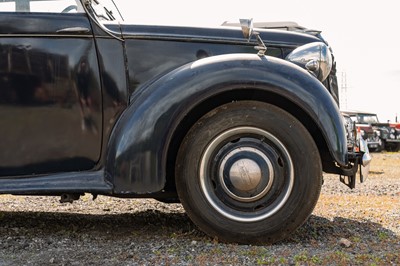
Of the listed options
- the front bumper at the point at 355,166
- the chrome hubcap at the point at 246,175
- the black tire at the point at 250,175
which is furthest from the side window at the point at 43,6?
the front bumper at the point at 355,166

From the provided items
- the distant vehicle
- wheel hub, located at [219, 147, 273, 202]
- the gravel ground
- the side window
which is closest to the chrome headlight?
wheel hub, located at [219, 147, 273, 202]

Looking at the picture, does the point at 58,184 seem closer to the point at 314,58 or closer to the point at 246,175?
the point at 246,175

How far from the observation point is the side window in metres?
3.85

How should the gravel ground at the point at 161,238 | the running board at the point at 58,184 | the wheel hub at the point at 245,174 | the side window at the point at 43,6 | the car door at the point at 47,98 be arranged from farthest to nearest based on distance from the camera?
the side window at the point at 43,6 → the car door at the point at 47,98 → the running board at the point at 58,184 → the wheel hub at the point at 245,174 → the gravel ground at the point at 161,238

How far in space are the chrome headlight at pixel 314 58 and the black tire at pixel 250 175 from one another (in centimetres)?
60

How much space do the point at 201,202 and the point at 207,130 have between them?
45 cm

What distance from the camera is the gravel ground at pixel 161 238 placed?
3064 millimetres

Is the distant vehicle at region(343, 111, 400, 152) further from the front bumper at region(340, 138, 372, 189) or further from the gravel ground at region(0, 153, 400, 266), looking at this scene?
the front bumper at region(340, 138, 372, 189)

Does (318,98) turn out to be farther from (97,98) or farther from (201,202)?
(97,98)

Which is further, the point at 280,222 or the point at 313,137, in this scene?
the point at 313,137

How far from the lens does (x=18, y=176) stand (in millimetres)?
3676

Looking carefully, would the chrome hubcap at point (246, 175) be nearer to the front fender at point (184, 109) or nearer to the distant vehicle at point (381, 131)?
the front fender at point (184, 109)

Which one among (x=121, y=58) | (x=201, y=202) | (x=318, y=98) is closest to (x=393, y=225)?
(x=318, y=98)

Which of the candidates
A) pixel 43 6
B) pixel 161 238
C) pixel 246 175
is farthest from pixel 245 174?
pixel 43 6
